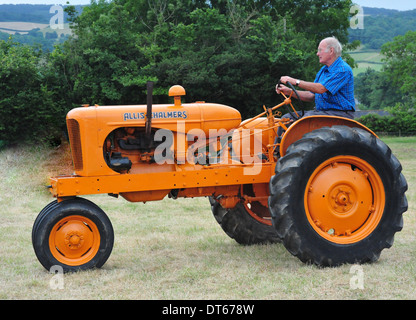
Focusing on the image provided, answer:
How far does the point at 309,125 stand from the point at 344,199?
0.78m

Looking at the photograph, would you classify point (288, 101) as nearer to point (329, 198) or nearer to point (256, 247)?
point (329, 198)

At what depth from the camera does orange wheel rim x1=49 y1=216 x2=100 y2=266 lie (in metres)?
5.15

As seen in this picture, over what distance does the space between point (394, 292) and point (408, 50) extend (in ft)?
129

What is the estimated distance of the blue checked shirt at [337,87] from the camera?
5.43m

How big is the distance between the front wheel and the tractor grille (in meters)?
1.81

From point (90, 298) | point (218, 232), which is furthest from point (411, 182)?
point (90, 298)

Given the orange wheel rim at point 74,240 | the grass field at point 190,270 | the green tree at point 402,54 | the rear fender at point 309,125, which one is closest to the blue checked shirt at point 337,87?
the rear fender at point 309,125

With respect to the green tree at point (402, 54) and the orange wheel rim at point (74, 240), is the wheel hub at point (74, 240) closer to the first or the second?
the orange wheel rim at point (74, 240)

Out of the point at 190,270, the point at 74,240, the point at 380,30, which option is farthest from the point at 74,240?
the point at 380,30

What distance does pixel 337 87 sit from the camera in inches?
214

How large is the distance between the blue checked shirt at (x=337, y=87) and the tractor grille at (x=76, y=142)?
2.34m

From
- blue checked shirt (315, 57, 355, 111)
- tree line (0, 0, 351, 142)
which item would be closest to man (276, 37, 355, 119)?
blue checked shirt (315, 57, 355, 111)

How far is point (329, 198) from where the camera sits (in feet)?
17.3

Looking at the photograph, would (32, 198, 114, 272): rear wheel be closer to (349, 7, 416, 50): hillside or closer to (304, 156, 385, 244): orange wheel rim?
(304, 156, 385, 244): orange wheel rim
